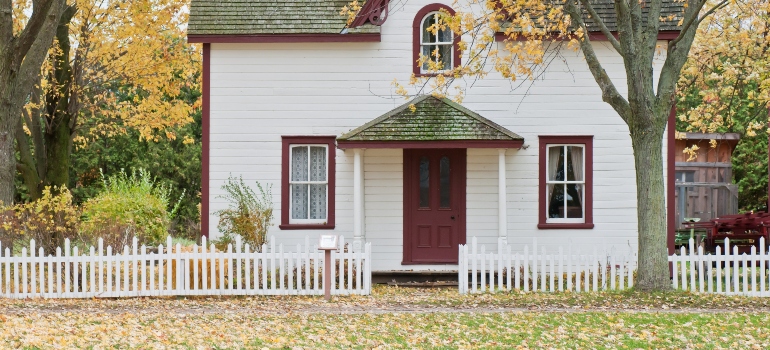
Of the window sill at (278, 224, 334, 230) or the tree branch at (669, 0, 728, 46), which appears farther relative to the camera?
the window sill at (278, 224, 334, 230)

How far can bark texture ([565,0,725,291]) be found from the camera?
14812 mm

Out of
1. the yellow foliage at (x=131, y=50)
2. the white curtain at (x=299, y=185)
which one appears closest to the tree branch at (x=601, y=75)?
the white curtain at (x=299, y=185)

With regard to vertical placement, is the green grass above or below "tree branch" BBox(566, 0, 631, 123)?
below

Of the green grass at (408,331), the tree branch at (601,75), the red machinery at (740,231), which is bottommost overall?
the green grass at (408,331)

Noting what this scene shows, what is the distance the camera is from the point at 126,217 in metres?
19.0

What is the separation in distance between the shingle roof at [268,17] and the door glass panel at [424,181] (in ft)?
9.07

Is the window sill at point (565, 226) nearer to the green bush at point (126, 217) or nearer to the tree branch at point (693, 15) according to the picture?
the tree branch at point (693, 15)

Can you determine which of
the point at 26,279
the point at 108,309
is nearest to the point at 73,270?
the point at 26,279

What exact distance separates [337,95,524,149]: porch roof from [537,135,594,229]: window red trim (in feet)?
3.87

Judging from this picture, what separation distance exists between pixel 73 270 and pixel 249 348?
7.09m

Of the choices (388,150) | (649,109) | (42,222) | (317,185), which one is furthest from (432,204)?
(42,222)

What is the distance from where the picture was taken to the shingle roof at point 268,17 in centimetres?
1811

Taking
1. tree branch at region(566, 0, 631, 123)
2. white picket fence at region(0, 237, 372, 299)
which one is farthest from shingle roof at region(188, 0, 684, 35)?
white picket fence at region(0, 237, 372, 299)

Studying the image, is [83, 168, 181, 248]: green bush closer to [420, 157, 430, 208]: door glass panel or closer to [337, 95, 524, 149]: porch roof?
[337, 95, 524, 149]: porch roof
